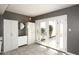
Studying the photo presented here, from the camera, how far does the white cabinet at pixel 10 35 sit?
2435 mm

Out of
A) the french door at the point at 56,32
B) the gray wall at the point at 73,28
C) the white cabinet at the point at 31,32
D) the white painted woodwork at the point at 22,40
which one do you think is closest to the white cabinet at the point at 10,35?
the white painted woodwork at the point at 22,40

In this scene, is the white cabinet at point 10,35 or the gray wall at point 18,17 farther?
the gray wall at point 18,17

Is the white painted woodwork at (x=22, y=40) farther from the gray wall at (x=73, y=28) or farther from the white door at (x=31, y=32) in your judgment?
the gray wall at (x=73, y=28)

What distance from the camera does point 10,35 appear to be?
2559 millimetres

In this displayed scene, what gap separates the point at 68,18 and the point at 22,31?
2173 mm

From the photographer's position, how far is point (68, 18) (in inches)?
86.8

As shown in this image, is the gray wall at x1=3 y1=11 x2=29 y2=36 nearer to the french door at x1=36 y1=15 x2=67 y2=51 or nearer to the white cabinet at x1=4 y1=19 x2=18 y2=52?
the white cabinet at x1=4 y1=19 x2=18 y2=52

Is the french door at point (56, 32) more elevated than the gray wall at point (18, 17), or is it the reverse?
the gray wall at point (18, 17)

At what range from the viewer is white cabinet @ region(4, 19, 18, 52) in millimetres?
2435

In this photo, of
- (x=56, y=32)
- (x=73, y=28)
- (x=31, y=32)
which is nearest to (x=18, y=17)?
(x=31, y=32)

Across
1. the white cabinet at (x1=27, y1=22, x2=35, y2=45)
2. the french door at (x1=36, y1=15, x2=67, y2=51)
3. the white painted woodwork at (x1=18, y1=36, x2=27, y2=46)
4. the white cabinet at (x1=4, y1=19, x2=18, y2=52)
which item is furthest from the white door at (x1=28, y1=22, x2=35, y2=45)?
the white cabinet at (x1=4, y1=19, x2=18, y2=52)
